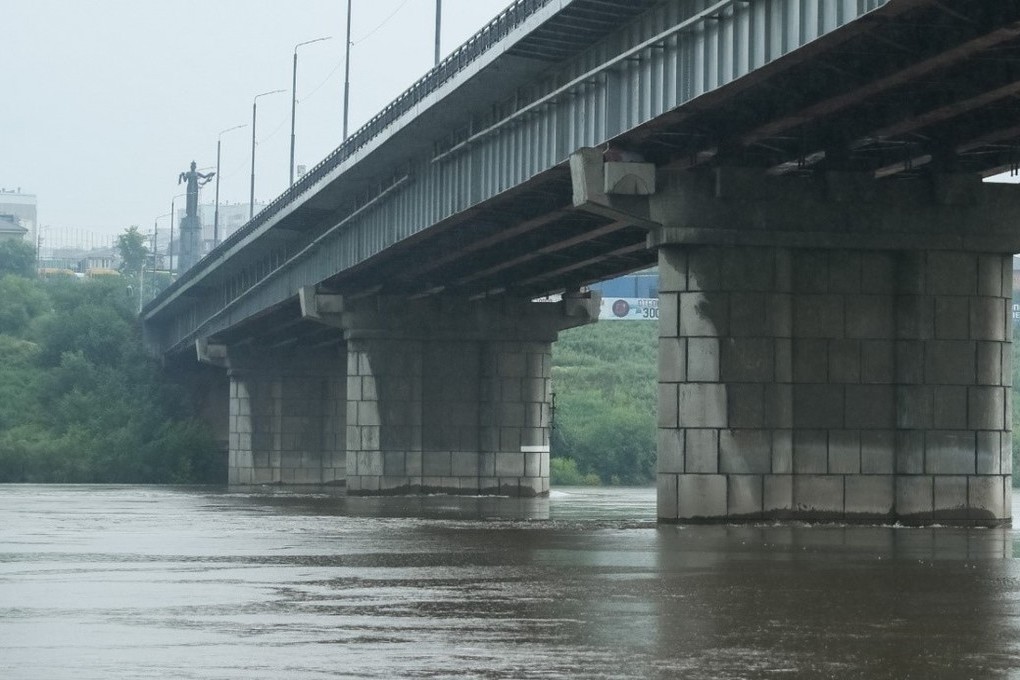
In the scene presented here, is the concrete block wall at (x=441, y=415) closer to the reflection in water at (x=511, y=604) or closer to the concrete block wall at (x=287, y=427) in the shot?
the concrete block wall at (x=287, y=427)

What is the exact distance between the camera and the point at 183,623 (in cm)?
1512

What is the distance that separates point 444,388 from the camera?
70625 mm

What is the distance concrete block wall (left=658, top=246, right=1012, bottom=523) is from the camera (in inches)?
1455

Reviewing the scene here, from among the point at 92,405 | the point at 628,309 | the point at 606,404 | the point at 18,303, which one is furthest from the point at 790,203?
the point at 628,309

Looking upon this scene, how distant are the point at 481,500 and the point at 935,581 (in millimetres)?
42696

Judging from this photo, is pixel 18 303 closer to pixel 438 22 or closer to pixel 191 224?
pixel 191 224

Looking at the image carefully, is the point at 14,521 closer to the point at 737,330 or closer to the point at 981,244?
the point at 737,330

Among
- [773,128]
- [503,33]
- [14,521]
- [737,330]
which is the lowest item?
[14,521]

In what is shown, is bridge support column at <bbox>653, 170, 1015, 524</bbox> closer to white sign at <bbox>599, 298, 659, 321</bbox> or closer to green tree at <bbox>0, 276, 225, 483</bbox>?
green tree at <bbox>0, 276, 225, 483</bbox>

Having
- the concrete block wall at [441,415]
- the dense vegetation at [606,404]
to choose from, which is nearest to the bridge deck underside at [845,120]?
the concrete block wall at [441,415]

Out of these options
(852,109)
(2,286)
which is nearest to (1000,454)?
(852,109)

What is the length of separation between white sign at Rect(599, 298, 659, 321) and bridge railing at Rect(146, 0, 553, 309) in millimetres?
99191

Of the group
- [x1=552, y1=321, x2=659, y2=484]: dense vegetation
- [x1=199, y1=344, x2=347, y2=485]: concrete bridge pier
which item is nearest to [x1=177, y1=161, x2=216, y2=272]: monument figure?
[x1=552, y1=321, x2=659, y2=484]: dense vegetation

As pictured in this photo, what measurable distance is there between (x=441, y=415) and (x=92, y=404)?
53.6 metres
